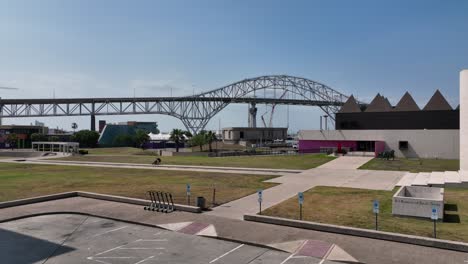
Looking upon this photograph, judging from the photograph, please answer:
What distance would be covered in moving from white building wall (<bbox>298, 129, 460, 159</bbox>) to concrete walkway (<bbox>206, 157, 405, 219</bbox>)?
97.8 feet

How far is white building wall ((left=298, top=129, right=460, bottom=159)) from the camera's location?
2527 inches

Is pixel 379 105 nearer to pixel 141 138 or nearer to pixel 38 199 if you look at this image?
pixel 38 199

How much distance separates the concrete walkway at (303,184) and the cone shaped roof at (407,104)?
4537 cm

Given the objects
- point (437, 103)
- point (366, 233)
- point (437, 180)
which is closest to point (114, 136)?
point (437, 103)

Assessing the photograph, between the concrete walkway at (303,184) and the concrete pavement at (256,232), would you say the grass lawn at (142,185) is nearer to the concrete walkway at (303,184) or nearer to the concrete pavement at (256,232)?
the concrete walkway at (303,184)

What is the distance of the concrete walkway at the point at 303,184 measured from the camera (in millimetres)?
23000

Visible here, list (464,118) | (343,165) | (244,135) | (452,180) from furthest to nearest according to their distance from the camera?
(244,135), (343,165), (464,118), (452,180)

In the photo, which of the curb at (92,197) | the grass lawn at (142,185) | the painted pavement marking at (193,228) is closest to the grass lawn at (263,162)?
the grass lawn at (142,185)

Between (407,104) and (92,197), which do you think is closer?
(92,197)

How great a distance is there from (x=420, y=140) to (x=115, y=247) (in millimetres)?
64327

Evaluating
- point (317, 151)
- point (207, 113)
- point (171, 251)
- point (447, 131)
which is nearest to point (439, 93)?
point (447, 131)

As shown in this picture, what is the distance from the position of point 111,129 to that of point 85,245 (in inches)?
5602

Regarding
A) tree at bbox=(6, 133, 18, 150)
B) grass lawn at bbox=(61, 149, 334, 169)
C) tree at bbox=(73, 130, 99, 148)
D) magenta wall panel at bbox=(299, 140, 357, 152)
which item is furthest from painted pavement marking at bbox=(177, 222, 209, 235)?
tree at bbox=(6, 133, 18, 150)

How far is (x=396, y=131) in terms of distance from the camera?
70.4 meters
